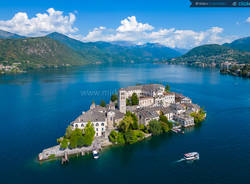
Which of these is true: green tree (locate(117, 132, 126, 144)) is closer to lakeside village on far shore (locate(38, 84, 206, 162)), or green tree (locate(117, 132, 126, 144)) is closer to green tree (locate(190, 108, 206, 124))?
lakeside village on far shore (locate(38, 84, 206, 162))

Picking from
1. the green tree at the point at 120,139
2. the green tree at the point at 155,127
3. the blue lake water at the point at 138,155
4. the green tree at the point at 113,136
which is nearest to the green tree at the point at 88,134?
the blue lake water at the point at 138,155

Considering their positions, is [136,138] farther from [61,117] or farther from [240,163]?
[61,117]

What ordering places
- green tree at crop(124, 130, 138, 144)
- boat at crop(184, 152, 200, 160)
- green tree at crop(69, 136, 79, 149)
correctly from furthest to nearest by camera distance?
green tree at crop(124, 130, 138, 144) → green tree at crop(69, 136, 79, 149) → boat at crop(184, 152, 200, 160)

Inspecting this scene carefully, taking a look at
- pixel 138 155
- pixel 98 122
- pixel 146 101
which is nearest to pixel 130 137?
pixel 138 155

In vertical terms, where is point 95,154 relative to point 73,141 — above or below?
below

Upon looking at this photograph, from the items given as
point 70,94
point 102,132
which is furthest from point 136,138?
point 70,94

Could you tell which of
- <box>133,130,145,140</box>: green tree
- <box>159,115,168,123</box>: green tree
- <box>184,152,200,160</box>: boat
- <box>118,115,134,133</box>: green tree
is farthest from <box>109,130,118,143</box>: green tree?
<box>184,152,200,160</box>: boat

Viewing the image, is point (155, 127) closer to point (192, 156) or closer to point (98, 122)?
point (192, 156)

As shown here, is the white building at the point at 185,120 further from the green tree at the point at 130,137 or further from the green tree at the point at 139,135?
the green tree at the point at 130,137
